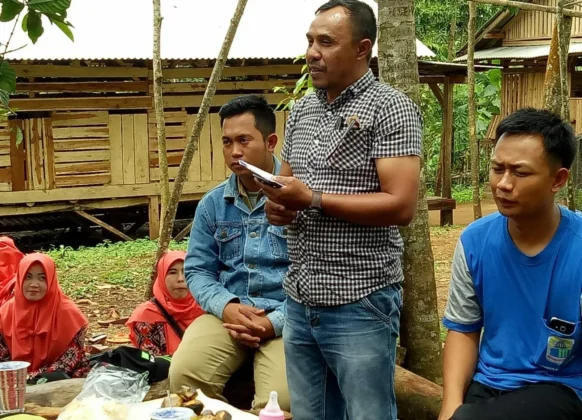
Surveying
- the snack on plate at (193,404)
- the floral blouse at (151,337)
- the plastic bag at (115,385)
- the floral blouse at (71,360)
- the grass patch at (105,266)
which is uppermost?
the snack on plate at (193,404)

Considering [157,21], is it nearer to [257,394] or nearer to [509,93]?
[257,394]

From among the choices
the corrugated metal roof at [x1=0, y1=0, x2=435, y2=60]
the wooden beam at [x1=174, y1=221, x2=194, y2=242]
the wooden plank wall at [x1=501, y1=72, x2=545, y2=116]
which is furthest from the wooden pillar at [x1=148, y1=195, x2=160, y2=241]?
the wooden plank wall at [x1=501, y1=72, x2=545, y2=116]

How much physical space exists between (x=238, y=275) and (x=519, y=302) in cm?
153

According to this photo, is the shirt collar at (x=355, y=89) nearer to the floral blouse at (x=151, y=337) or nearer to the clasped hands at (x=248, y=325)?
the clasped hands at (x=248, y=325)

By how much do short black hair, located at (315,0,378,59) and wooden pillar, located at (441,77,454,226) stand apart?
1050 cm

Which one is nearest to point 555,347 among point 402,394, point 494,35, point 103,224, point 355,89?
point 355,89

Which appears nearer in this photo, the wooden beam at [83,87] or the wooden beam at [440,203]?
the wooden beam at [83,87]

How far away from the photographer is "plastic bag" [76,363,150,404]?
3420 mm

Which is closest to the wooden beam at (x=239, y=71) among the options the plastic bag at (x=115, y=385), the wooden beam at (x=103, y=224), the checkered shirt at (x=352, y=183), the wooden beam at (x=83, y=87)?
the wooden beam at (x=83, y=87)

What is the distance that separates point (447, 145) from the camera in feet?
44.4

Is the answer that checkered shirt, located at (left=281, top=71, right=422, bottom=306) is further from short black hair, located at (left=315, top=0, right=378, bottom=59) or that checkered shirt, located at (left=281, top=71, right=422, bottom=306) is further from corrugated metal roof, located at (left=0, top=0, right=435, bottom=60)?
corrugated metal roof, located at (left=0, top=0, right=435, bottom=60)

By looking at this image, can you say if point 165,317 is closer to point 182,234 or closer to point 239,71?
→ point 182,234

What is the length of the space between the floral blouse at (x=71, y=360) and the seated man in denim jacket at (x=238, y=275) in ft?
4.63

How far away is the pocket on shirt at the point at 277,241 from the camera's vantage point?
3.68m
